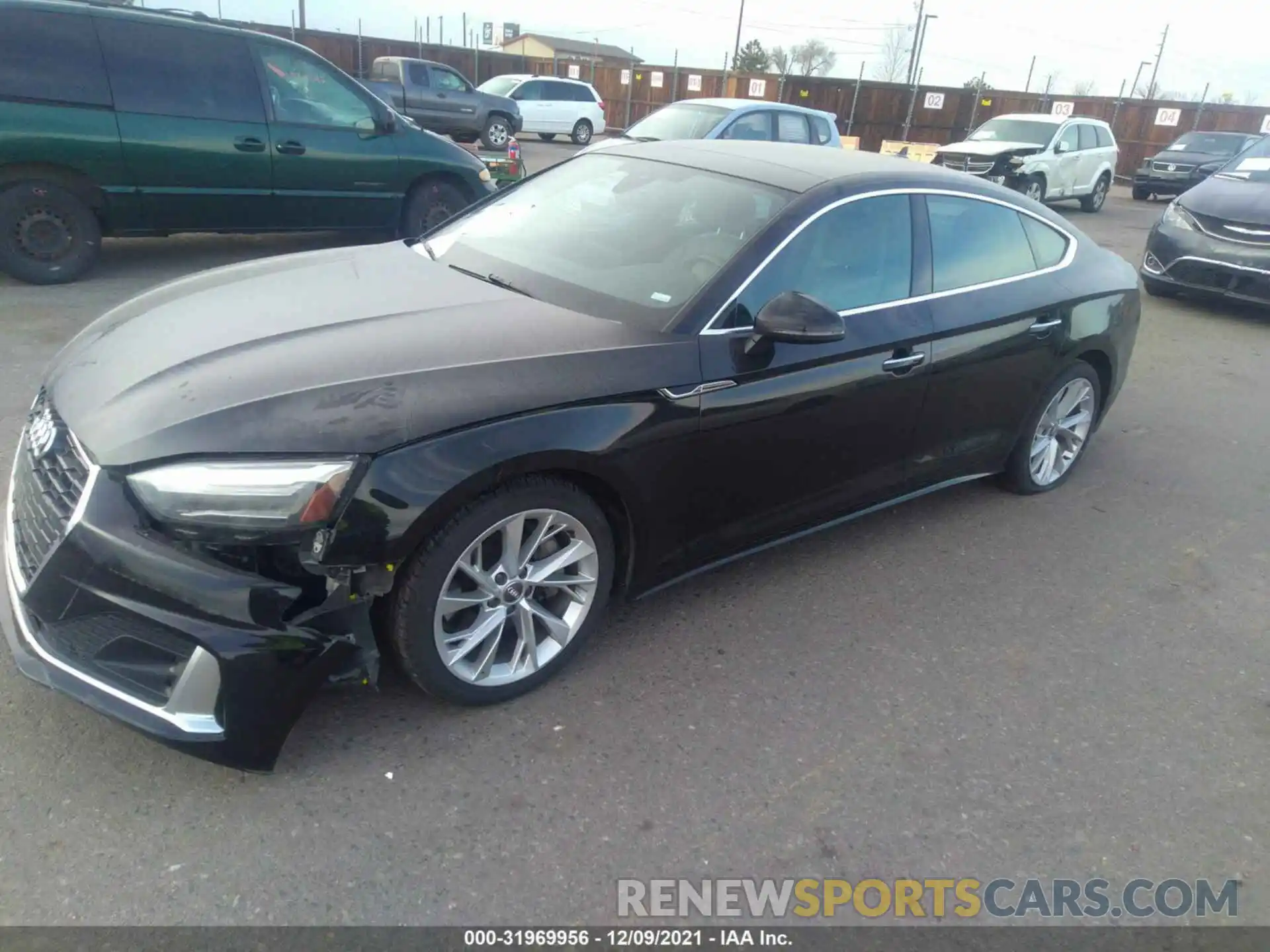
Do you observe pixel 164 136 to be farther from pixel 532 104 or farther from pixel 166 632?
pixel 532 104

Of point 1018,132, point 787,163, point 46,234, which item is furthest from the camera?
point 1018,132

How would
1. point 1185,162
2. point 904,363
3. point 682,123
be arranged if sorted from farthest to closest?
point 1185,162 < point 682,123 < point 904,363

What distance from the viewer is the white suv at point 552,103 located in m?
24.8

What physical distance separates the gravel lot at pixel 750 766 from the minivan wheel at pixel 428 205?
584 centimetres

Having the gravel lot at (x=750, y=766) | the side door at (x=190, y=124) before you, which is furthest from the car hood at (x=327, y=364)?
the side door at (x=190, y=124)

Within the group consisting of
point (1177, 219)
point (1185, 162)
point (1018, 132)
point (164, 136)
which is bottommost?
point (1185, 162)

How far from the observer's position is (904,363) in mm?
3582

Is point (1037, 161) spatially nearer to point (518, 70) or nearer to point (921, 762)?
point (921, 762)

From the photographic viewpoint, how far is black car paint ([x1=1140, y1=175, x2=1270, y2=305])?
28.1 ft

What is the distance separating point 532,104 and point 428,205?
18.3m

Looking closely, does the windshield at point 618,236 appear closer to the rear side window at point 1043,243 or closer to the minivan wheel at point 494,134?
the rear side window at point 1043,243

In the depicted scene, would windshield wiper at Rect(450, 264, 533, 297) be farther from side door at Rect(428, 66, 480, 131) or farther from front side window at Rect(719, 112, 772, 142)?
side door at Rect(428, 66, 480, 131)

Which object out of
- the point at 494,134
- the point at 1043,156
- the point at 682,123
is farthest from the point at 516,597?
the point at 494,134

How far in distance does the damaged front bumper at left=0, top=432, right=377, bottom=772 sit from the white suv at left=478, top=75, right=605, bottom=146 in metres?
24.1
